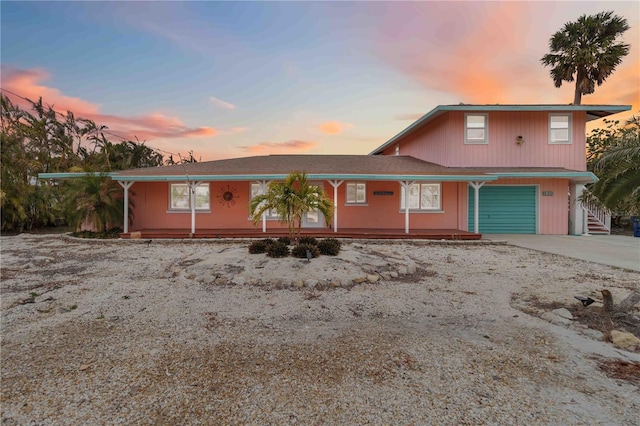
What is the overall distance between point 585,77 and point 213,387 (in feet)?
83.7

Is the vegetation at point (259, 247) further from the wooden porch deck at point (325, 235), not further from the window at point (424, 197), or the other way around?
the window at point (424, 197)

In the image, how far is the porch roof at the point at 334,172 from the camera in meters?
11.8

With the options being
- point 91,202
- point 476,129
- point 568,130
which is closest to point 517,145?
point 476,129

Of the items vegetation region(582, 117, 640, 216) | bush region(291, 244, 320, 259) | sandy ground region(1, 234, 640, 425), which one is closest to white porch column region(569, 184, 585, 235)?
sandy ground region(1, 234, 640, 425)

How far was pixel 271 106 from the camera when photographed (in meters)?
17.3

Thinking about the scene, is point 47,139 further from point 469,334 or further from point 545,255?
point 545,255

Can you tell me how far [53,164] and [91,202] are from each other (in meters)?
10.8

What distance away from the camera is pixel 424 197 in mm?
13594

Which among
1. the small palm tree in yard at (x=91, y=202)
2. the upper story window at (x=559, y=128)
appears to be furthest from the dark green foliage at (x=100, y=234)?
the upper story window at (x=559, y=128)

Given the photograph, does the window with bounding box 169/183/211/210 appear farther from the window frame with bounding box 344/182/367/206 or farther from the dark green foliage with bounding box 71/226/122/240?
the window frame with bounding box 344/182/367/206

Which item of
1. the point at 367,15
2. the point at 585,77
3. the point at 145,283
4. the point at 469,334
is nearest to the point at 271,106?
the point at 367,15

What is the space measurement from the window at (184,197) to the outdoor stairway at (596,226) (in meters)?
18.3

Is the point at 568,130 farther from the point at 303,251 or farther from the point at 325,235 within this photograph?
the point at 303,251

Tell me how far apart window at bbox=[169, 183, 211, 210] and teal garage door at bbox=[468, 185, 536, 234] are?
12.2m
